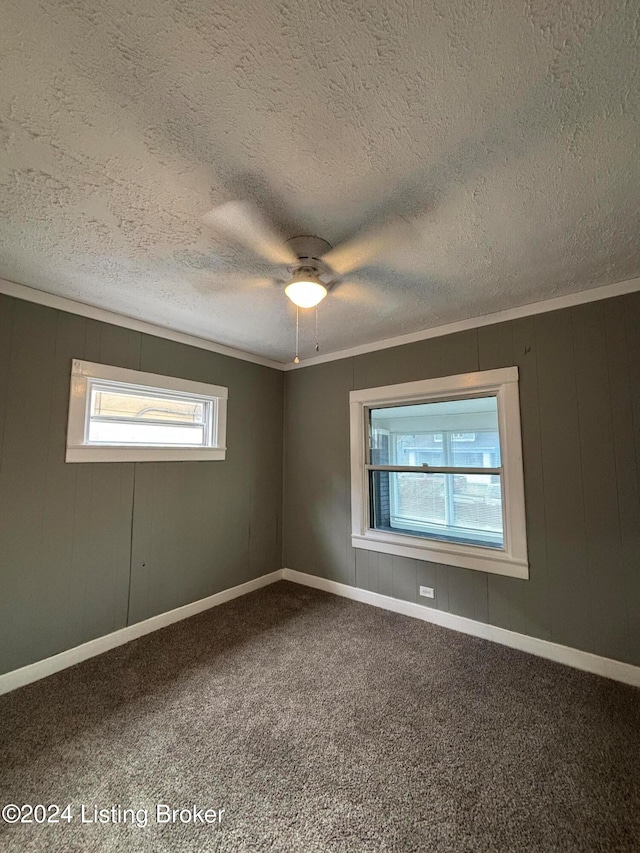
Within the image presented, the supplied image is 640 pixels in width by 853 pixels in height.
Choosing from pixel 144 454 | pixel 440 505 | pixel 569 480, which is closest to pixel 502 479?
pixel 569 480

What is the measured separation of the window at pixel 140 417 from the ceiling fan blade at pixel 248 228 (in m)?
1.62

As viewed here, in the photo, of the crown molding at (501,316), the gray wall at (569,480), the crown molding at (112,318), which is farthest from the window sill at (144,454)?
the gray wall at (569,480)

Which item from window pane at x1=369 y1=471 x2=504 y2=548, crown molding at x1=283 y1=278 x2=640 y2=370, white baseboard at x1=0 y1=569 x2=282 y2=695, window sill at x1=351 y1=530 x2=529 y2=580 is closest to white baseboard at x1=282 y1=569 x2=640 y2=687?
window sill at x1=351 y1=530 x2=529 y2=580

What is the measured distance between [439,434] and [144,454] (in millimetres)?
2562

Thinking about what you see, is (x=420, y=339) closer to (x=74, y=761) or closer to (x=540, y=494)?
(x=540, y=494)

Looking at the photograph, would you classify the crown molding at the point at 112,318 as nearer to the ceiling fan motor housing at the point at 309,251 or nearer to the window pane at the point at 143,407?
the window pane at the point at 143,407

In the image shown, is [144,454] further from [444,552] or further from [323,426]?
[444,552]

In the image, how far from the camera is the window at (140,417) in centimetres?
252

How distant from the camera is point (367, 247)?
72.1 inches

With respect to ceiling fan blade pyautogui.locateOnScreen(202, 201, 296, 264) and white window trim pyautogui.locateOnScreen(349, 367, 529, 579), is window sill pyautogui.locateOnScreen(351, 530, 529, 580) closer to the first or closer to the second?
white window trim pyautogui.locateOnScreen(349, 367, 529, 579)

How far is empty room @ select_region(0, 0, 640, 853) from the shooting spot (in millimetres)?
1034

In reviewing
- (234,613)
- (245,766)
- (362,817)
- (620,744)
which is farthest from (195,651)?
(620,744)

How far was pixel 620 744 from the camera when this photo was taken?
1.66 meters

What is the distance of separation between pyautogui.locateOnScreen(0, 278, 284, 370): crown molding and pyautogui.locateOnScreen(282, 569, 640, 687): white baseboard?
261cm
